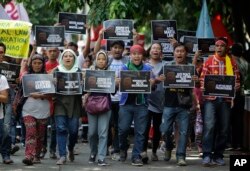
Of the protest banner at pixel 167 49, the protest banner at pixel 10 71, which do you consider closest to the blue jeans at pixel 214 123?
the protest banner at pixel 167 49

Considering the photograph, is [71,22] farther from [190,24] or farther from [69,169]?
[190,24]

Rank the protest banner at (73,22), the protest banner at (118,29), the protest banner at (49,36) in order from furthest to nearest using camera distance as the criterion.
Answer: the protest banner at (73,22) → the protest banner at (49,36) → the protest banner at (118,29)

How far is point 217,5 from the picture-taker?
18.0 meters

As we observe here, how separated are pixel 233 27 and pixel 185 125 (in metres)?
8.56

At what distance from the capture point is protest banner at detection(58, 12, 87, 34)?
14485 mm

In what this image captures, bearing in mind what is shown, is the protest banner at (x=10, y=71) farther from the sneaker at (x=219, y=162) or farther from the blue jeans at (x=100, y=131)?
the sneaker at (x=219, y=162)

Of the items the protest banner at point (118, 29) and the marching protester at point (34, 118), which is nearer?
the marching protester at point (34, 118)

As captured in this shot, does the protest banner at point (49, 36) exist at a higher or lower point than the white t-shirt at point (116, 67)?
higher

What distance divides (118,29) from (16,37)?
1.84 meters

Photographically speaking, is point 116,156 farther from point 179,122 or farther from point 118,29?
point 118,29

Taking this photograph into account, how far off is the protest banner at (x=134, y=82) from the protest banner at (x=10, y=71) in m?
1.79

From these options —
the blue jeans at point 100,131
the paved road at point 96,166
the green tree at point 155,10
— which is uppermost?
the green tree at point 155,10

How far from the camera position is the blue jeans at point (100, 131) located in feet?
38.9

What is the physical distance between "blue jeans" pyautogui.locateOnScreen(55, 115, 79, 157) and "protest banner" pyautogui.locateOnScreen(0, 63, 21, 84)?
3.41 ft
